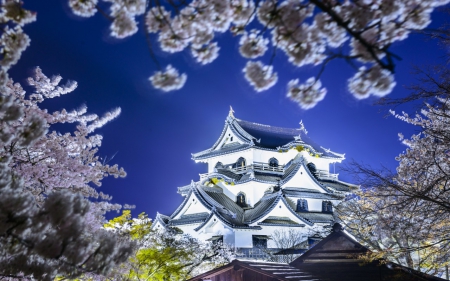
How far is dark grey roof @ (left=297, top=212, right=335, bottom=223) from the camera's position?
93.8ft

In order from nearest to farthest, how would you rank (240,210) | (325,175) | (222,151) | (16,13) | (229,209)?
(16,13)
(229,209)
(240,210)
(222,151)
(325,175)

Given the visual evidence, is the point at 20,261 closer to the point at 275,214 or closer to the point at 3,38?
the point at 3,38

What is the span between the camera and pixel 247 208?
30.1 meters

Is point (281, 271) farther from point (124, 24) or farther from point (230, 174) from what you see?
point (230, 174)

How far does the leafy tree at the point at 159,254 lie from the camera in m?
12.7

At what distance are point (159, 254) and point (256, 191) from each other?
17904 millimetres

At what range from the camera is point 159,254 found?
13.3 m

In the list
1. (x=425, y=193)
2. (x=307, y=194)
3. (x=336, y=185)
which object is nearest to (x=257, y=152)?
(x=307, y=194)

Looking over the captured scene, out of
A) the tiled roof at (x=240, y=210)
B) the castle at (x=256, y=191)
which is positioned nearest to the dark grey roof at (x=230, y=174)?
the castle at (x=256, y=191)

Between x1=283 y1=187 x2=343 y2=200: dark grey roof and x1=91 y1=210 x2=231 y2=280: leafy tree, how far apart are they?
10047 millimetres

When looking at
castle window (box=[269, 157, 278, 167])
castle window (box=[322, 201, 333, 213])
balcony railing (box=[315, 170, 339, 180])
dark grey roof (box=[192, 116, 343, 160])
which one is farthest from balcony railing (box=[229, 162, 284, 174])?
castle window (box=[322, 201, 333, 213])

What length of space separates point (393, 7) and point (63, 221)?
3340 mm

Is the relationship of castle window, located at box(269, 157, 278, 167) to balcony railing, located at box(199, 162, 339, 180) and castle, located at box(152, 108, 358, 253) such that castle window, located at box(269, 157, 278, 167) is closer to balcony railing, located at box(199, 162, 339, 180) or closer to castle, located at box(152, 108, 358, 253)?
castle, located at box(152, 108, 358, 253)

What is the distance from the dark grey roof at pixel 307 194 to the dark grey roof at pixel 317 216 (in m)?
1.33
